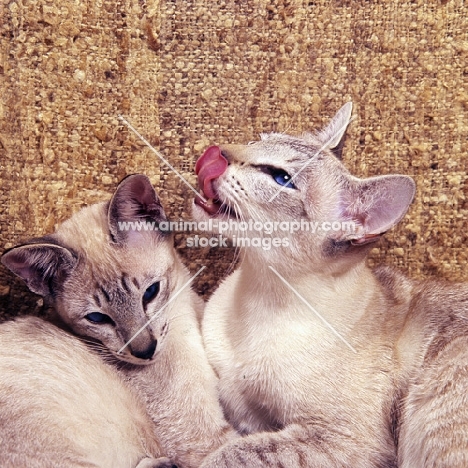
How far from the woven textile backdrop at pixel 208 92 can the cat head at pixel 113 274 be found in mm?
372

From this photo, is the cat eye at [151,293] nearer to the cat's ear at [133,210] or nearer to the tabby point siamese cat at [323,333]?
the cat's ear at [133,210]

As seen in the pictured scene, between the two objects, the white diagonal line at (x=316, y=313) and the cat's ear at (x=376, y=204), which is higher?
the cat's ear at (x=376, y=204)

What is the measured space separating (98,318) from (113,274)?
147 millimetres

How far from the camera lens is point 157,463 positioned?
1846 mm

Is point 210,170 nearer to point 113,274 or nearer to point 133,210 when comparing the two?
point 133,210

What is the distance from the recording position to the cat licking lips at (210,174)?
6.12ft

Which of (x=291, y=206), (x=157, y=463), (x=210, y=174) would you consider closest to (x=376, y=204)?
(x=291, y=206)

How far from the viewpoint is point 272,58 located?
2367 millimetres

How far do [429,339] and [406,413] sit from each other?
0.24 metres

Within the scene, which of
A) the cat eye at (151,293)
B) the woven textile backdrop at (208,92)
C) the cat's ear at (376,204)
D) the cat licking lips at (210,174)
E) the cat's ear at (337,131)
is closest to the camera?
the cat's ear at (376,204)

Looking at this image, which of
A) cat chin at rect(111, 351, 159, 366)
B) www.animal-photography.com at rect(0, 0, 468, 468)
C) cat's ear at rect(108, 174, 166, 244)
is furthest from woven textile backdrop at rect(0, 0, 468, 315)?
cat chin at rect(111, 351, 159, 366)

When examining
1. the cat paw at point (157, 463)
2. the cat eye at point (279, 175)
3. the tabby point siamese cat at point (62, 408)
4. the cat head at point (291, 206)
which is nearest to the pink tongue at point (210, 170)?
the cat head at point (291, 206)

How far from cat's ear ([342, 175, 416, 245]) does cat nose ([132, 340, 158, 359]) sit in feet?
2.22

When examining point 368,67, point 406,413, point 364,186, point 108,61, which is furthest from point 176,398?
point 368,67
